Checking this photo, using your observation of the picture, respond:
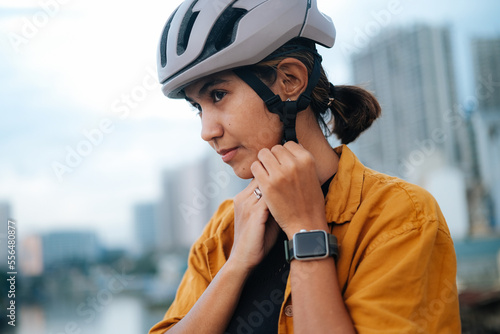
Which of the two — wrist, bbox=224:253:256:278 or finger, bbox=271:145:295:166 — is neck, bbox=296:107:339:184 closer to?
finger, bbox=271:145:295:166

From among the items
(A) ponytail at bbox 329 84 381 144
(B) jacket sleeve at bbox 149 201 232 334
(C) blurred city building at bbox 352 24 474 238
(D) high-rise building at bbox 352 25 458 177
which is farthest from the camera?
(C) blurred city building at bbox 352 24 474 238

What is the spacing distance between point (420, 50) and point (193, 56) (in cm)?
1998

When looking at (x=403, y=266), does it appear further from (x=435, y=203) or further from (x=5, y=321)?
(x=5, y=321)

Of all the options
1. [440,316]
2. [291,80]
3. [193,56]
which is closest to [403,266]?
[440,316]

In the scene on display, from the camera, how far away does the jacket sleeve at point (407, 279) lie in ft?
3.88

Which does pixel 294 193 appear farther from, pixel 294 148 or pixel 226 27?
pixel 226 27

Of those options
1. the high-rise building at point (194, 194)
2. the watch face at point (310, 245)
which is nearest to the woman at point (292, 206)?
the watch face at point (310, 245)

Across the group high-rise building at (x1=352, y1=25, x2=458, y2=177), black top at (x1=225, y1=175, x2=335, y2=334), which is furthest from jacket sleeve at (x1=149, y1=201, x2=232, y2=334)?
high-rise building at (x1=352, y1=25, x2=458, y2=177)

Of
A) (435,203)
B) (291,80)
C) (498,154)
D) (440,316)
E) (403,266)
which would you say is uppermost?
Answer: (291,80)

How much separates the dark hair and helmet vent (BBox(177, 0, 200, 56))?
0.35 meters

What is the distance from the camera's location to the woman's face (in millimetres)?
1495

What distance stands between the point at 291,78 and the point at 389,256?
2.30ft

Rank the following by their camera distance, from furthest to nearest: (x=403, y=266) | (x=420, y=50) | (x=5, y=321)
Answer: (x=420, y=50), (x=5, y=321), (x=403, y=266)

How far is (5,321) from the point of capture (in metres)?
2.31
